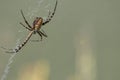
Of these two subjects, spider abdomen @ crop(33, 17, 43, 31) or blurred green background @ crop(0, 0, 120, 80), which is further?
blurred green background @ crop(0, 0, 120, 80)

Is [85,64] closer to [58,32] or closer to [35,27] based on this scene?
[58,32]

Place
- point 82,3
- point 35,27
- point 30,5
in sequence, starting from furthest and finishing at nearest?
point 82,3 → point 30,5 → point 35,27

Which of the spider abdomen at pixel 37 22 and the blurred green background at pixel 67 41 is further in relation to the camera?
the blurred green background at pixel 67 41

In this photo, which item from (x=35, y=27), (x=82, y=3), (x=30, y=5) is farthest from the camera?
(x=82, y=3)

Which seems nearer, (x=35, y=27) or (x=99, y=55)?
(x=35, y=27)

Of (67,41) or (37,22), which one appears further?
(67,41)

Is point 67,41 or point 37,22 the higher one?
point 37,22

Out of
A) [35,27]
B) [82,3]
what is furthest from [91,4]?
[35,27]

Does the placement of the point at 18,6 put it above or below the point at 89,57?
above
